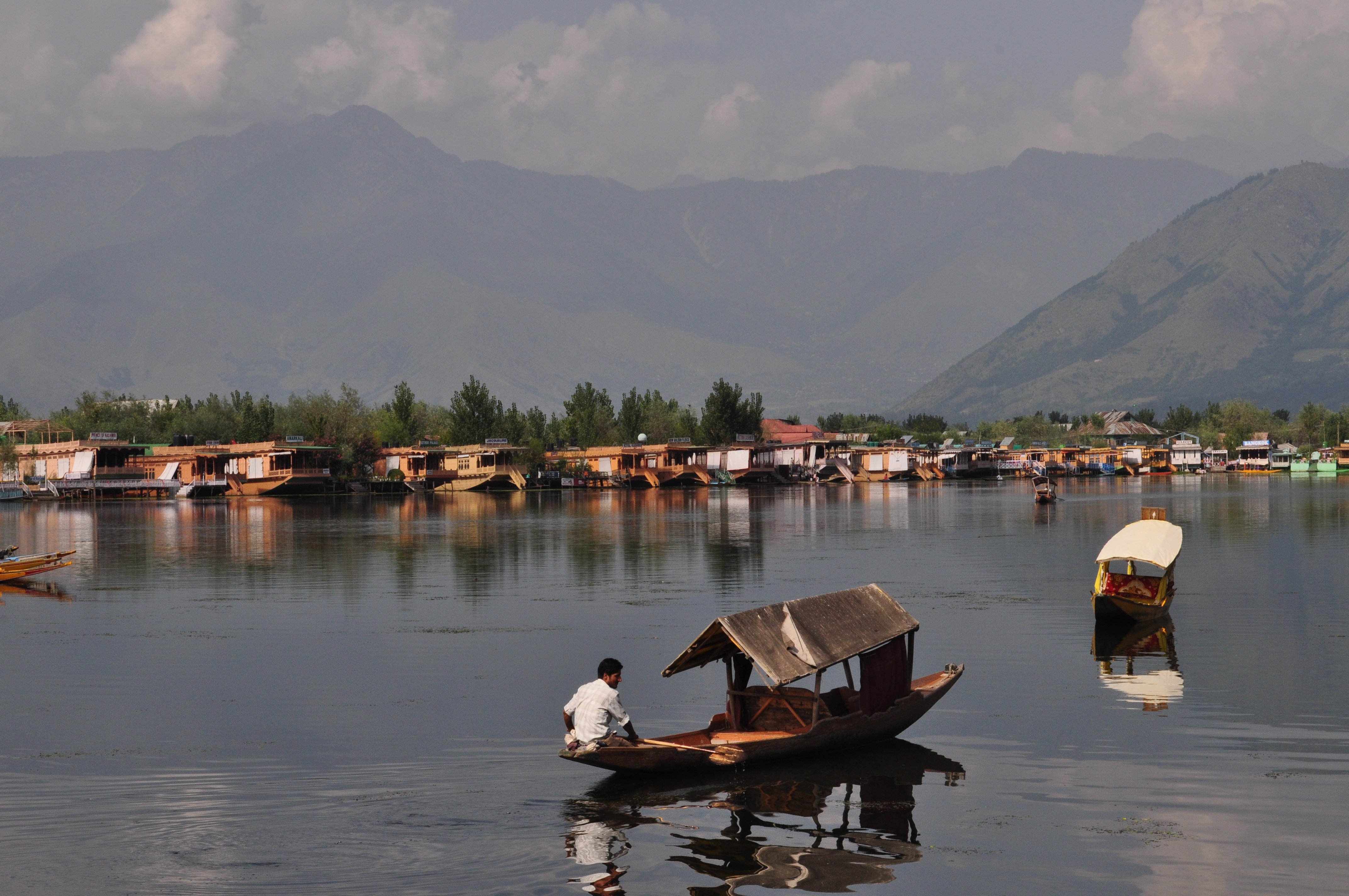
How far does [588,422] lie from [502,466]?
30.7 metres

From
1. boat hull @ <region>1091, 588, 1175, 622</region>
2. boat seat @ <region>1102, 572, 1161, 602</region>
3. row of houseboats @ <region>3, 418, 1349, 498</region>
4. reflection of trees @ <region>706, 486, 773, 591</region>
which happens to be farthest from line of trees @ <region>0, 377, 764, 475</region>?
boat hull @ <region>1091, 588, 1175, 622</region>

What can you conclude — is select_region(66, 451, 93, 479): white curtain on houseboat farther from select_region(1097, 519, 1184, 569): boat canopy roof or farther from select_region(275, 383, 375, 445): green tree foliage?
select_region(1097, 519, 1184, 569): boat canopy roof

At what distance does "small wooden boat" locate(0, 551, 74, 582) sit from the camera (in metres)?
45.3

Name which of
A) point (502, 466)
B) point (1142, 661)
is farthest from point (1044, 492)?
point (1142, 661)

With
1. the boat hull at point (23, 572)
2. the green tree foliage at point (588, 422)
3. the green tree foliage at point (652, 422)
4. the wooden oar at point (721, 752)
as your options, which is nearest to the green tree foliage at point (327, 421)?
the green tree foliage at point (588, 422)

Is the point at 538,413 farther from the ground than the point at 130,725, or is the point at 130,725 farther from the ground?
the point at 538,413

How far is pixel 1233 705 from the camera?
79.6 feet

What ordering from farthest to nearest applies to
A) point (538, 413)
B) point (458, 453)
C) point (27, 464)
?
point (538, 413) < point (458, 453) < point (27, 464)

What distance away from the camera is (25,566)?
4584 cm

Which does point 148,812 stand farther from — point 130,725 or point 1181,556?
point 1181,556

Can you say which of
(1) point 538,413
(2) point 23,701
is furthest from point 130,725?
(1) point 538,413

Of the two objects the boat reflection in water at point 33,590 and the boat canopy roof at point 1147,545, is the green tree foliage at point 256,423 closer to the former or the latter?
the boat reflection in water at point 33,590

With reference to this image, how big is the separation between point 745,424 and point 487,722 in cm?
15103

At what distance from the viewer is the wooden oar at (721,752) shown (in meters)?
18.4
